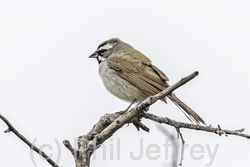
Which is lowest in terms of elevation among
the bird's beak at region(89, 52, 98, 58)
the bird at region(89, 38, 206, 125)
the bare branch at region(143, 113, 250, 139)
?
the bare branch at region(143, 113, 250, 139)

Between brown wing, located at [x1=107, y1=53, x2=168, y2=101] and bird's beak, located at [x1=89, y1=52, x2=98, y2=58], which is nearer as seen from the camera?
→ brown wing, located at [x1=107, y1=53, x2=168, y2=101]

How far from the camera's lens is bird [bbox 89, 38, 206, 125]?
8.04 meters

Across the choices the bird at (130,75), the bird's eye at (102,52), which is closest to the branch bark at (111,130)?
the bird at (130,75)

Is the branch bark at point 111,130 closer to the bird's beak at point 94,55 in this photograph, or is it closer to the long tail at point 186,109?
the long tail at point 186,109

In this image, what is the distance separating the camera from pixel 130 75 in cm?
848

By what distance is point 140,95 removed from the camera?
8.06 metres

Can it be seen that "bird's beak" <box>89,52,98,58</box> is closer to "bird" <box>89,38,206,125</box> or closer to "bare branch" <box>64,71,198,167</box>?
"bird" <box>89,38,206,125</box>

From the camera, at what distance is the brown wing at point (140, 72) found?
798 centimetres

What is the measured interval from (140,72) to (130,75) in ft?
0.65

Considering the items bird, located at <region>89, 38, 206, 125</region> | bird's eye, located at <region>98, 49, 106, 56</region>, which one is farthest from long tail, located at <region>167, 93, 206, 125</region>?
bird's eye, located at <region>98, 49, 106, 56</region>

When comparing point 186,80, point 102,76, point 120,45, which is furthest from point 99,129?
point 120,45

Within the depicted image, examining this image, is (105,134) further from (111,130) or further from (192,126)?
(192,126)

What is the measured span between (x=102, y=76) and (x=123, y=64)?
0.46m

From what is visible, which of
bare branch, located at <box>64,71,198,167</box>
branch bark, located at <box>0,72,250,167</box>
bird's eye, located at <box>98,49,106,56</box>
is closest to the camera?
branch bark, located at <box>0,72,250,167</box>
